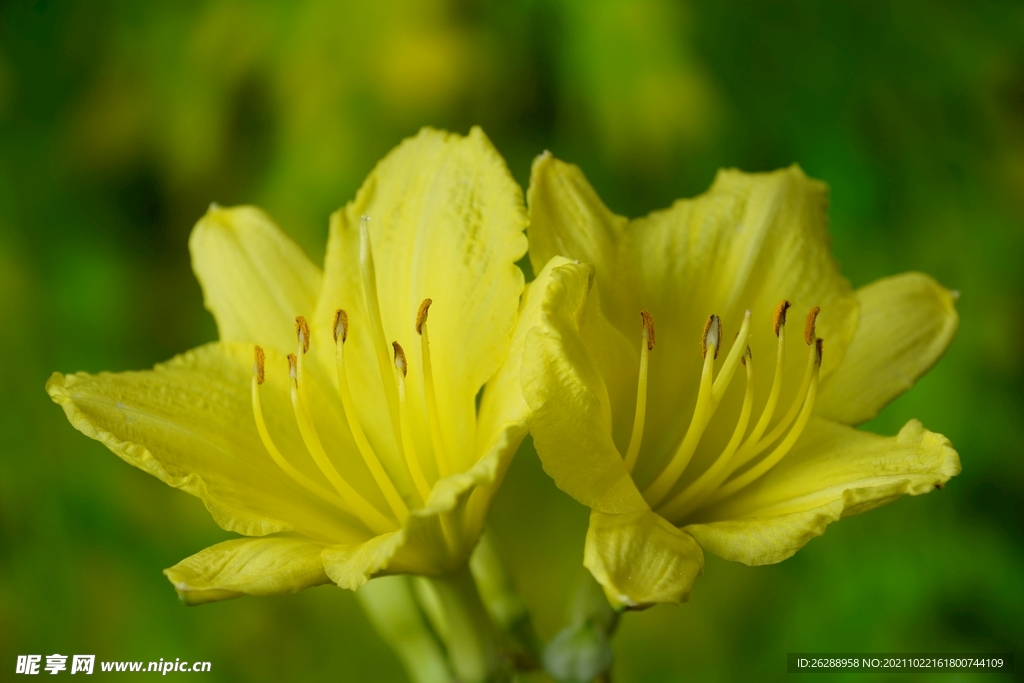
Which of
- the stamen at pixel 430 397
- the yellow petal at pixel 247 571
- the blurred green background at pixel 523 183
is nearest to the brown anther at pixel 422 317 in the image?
the stamen at pixel 430 397

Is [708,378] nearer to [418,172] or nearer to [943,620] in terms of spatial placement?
[418,172]

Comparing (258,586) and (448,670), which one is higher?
(258,586)

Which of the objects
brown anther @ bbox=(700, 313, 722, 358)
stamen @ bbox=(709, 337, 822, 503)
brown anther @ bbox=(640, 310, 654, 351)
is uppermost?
brown anther @ bbox=(640, 310, 654, 351)

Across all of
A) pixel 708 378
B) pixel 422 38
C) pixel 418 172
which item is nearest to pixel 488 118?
pixel 422 38

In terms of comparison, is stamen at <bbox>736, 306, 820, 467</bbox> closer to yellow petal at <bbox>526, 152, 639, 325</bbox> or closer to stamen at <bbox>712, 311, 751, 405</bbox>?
stamen at <bbox>712, 311, 751, 405</bbox>

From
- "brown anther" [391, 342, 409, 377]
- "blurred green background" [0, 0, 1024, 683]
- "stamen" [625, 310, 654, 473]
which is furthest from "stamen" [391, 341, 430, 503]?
"blurred green background" [0, 0, 1024, 683]

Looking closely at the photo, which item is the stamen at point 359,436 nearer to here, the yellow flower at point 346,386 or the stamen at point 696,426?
the yellow flower at point 346,386
